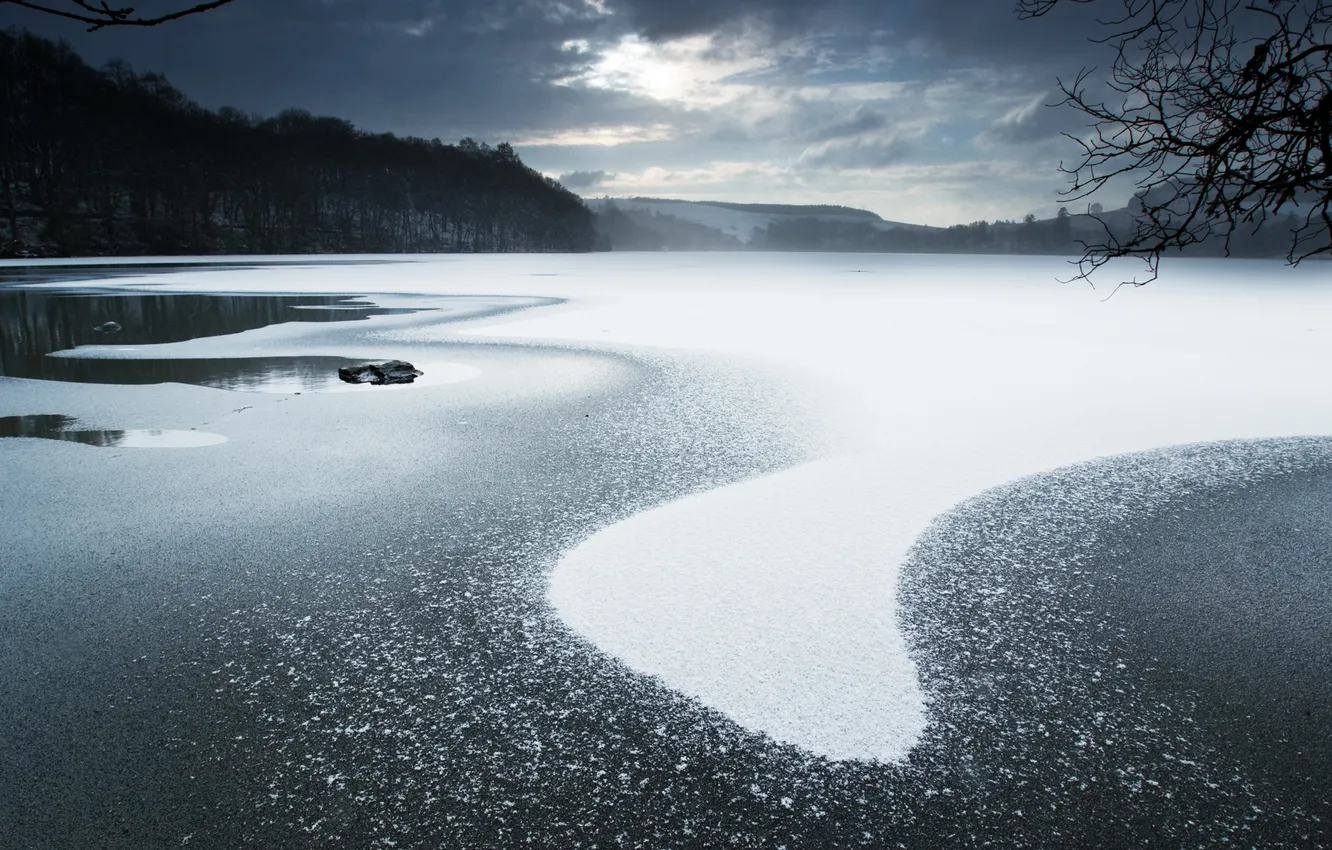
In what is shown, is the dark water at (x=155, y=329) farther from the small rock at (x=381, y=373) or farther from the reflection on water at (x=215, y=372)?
the small rock at (x=381, y=373)

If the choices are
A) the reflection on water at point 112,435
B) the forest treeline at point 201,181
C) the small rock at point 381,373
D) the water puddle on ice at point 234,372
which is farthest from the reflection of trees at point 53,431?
the forest treeline at point 201,181

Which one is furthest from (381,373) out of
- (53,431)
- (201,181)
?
(201,181)

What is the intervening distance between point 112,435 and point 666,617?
630cm

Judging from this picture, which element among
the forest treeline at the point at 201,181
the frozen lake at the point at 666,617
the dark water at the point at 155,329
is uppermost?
the forest treeline at the point at 201,181

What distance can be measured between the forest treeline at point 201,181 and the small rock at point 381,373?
231 ft

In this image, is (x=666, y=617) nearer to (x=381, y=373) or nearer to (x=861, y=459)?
(x=861, y=459)

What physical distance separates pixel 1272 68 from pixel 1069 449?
4.13 m

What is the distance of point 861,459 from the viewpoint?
6.98 metres

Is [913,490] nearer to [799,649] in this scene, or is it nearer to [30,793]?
[799,649]

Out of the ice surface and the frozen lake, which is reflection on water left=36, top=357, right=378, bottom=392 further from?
the ice surface

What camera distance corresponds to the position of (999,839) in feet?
8.30

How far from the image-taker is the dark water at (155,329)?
10.6 m

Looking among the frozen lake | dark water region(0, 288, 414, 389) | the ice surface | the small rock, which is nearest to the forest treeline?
dark water region(0, 288, 414, 389)

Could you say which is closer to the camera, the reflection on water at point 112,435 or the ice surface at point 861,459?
the ice surface at point 861,459
